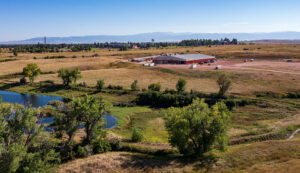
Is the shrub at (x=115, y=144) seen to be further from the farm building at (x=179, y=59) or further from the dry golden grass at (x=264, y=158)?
the farm building at (x=179, y=59)

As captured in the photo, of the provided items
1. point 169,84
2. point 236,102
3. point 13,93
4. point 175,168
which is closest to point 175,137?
point 175,168

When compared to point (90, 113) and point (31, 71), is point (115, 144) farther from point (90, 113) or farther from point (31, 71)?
point (31, 71)

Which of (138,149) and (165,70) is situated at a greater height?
(165,70)

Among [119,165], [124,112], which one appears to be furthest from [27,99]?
[119,165]

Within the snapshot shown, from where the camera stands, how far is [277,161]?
3347 cm

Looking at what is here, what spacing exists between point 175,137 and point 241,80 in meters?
66.1

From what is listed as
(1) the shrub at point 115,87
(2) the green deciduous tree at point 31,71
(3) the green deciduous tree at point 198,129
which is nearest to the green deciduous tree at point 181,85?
(1) the shrub at point 115,87

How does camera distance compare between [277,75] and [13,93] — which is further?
[277,75]

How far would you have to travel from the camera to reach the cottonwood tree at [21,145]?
27.6 meters

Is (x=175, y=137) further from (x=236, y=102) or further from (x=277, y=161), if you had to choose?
(x=236, y=102)

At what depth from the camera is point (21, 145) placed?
2864 centimetres

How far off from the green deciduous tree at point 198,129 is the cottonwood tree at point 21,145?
677 inches

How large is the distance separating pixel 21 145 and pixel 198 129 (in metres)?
23.1

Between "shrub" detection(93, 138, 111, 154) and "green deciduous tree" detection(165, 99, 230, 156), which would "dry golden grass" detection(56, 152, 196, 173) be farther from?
"green deciduous tree" detection(165, 99, 230, 156)
